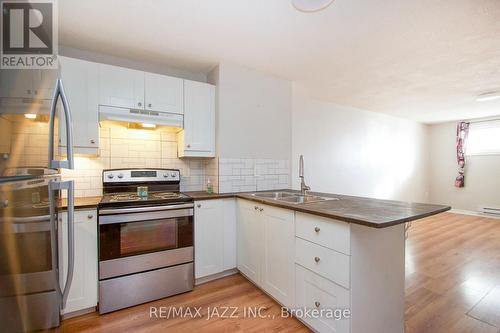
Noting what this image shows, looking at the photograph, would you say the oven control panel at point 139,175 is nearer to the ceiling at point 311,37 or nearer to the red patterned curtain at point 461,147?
the ceiling at point 311,37

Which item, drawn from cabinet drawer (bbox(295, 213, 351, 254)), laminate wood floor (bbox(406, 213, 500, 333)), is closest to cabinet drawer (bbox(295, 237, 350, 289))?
cabinet drawer (bbox(295, 213, 351, 254))

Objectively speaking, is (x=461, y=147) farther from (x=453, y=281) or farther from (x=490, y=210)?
(x=453, y=281)

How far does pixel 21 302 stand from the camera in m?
0.61

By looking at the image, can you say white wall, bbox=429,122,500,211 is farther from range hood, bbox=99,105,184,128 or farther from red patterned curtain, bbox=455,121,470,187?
range hood, bbox=99,105,184,128

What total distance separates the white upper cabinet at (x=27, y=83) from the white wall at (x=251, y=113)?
1709 millimetres

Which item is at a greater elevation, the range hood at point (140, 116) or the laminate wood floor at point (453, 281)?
the range hood at point (140, 116)

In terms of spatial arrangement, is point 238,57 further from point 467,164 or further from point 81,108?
point 467,164

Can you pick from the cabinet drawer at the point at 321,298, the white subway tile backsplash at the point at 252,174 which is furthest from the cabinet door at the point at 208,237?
the cabinet drawer at the point at 321,298

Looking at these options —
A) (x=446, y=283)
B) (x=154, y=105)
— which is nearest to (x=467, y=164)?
(x=446, y=283)

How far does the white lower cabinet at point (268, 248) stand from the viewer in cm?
181

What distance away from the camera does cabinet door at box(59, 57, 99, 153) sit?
1.97 m

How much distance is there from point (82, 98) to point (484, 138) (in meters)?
7.78

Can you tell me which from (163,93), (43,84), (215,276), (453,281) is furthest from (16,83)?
(453,281)

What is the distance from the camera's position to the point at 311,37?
2.07 meters
